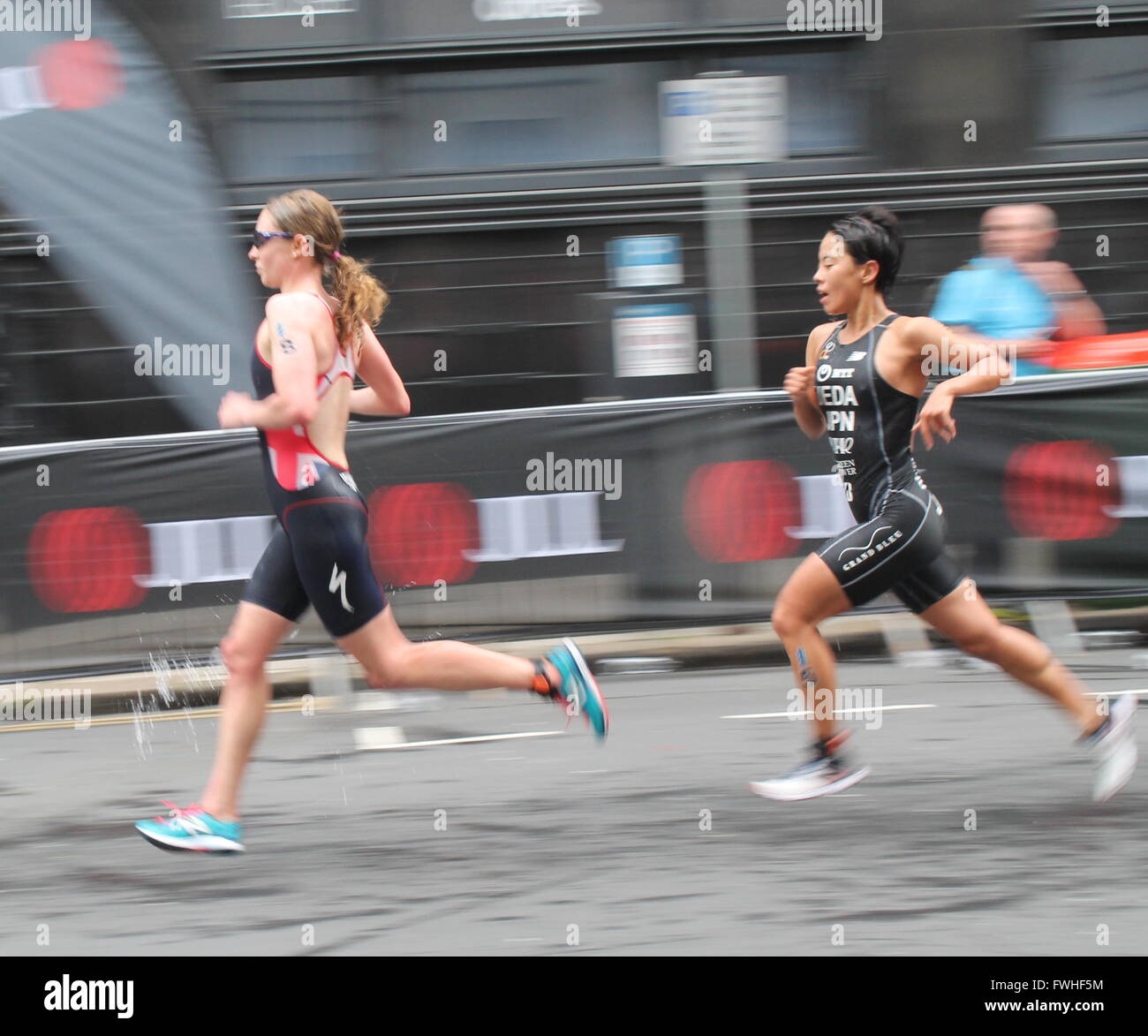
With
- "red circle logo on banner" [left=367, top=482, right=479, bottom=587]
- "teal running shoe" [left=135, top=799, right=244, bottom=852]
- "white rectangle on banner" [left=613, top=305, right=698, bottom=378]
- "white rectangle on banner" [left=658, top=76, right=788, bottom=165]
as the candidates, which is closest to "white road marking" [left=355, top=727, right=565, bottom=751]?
"red circle logo on banner" [left=367, top=482, right=479, bottom=587]

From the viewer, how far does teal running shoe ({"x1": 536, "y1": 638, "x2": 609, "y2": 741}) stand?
494 cm

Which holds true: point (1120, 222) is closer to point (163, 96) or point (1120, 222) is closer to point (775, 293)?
point (775, 293)

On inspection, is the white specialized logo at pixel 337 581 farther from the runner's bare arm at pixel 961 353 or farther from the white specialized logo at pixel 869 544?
the runner's bare arm at pixel 961 353

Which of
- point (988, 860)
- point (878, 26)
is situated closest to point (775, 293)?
point (878, 26)

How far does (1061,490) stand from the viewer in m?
8.20

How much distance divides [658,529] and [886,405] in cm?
322

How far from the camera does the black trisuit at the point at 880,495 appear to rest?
511 centimetres

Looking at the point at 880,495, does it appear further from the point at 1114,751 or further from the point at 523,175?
the point at 523,175

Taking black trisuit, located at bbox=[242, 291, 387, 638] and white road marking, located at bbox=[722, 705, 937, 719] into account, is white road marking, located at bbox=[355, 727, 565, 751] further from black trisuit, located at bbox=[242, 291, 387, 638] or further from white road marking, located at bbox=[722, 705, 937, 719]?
black trisuit, located at bbox=[242, 291, 387, 638]

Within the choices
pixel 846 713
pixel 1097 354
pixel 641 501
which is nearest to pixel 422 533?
pixel 641 501

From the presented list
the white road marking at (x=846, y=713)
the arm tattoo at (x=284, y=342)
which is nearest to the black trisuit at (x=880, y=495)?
the white road marking at (x=846, y=713)

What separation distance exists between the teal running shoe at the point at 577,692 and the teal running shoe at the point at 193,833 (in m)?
1.06

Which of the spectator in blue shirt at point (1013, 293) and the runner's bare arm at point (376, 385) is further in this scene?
the spectator in blue shirt at point (1013, 293)

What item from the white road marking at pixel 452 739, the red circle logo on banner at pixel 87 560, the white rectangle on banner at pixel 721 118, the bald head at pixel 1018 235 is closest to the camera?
the white road marking at pixel 452 739
